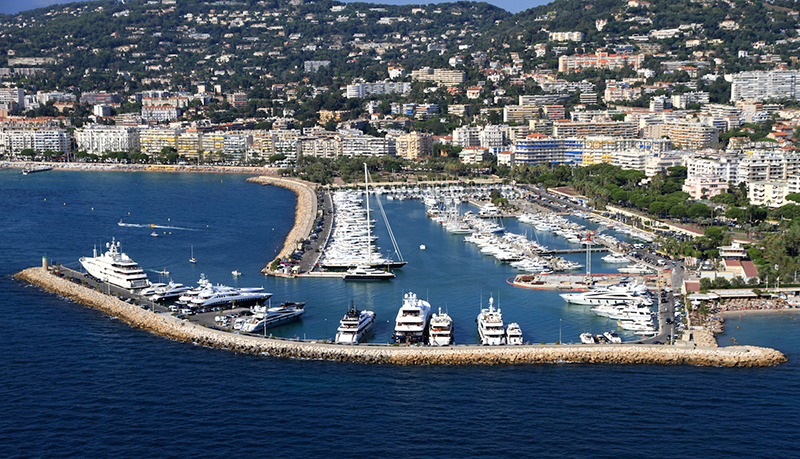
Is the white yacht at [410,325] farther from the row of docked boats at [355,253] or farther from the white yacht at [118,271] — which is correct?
the white yacht at [118,271]

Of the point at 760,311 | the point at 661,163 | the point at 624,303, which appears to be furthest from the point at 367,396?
the point at 661,163

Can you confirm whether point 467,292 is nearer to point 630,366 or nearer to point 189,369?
point 630,366

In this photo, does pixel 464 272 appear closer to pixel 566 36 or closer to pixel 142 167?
pixel 142 167

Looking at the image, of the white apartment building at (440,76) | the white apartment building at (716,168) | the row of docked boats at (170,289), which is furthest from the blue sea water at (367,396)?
the white apartment building at (440,76)

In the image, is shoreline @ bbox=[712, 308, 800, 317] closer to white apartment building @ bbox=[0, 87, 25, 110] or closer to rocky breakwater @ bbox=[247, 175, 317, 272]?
rocky breakwater @ bbox=[247, 175, 317, 272]

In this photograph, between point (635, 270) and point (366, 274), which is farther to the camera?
point (635, 270)

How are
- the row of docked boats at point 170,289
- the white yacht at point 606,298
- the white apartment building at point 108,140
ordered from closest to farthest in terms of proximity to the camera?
the row of docked boats at point 170,289, the white yacht at point 606,298, the white apartment building at point 108,140

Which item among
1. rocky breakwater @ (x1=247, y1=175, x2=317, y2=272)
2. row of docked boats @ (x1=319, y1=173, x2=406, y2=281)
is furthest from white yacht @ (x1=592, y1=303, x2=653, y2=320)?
rocky breakwater @ (x1=247, y1=175, x2=317, y2=272)
